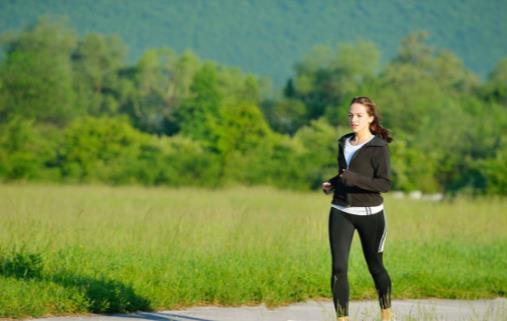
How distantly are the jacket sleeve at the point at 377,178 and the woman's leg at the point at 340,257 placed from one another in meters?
0.28

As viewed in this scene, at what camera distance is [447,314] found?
10.3 metres

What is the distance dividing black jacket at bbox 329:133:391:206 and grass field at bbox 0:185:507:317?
278cm

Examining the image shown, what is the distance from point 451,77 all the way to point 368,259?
109651mm

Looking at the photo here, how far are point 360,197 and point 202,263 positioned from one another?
12.7 feet

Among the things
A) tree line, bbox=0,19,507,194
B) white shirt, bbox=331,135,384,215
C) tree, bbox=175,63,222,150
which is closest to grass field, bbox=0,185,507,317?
white shirt, bbox=331,135,384,215

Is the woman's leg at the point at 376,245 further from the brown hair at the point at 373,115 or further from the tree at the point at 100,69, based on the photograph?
the tree at the point at 100,69

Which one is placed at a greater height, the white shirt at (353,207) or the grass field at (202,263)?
the white shirt at (353,207)

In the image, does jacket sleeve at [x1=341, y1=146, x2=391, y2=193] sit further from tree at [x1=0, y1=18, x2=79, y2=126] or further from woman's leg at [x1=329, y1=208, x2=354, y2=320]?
tree at [x1=0, y1=18, x2=79, y2=126]

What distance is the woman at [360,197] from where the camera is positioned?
8.05m

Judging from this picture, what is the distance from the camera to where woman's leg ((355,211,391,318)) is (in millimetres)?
8141

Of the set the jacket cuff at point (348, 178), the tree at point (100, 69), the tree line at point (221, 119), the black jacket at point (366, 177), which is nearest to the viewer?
the jacket cuff at point (348, 178)

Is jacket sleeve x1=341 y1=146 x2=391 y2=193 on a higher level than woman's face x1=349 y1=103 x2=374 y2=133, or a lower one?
lower

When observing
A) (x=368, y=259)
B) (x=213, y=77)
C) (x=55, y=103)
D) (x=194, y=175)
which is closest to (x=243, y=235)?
(x=368, y=259)

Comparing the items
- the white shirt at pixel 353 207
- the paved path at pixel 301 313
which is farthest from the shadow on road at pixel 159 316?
the white shirt at pixel 353 207
